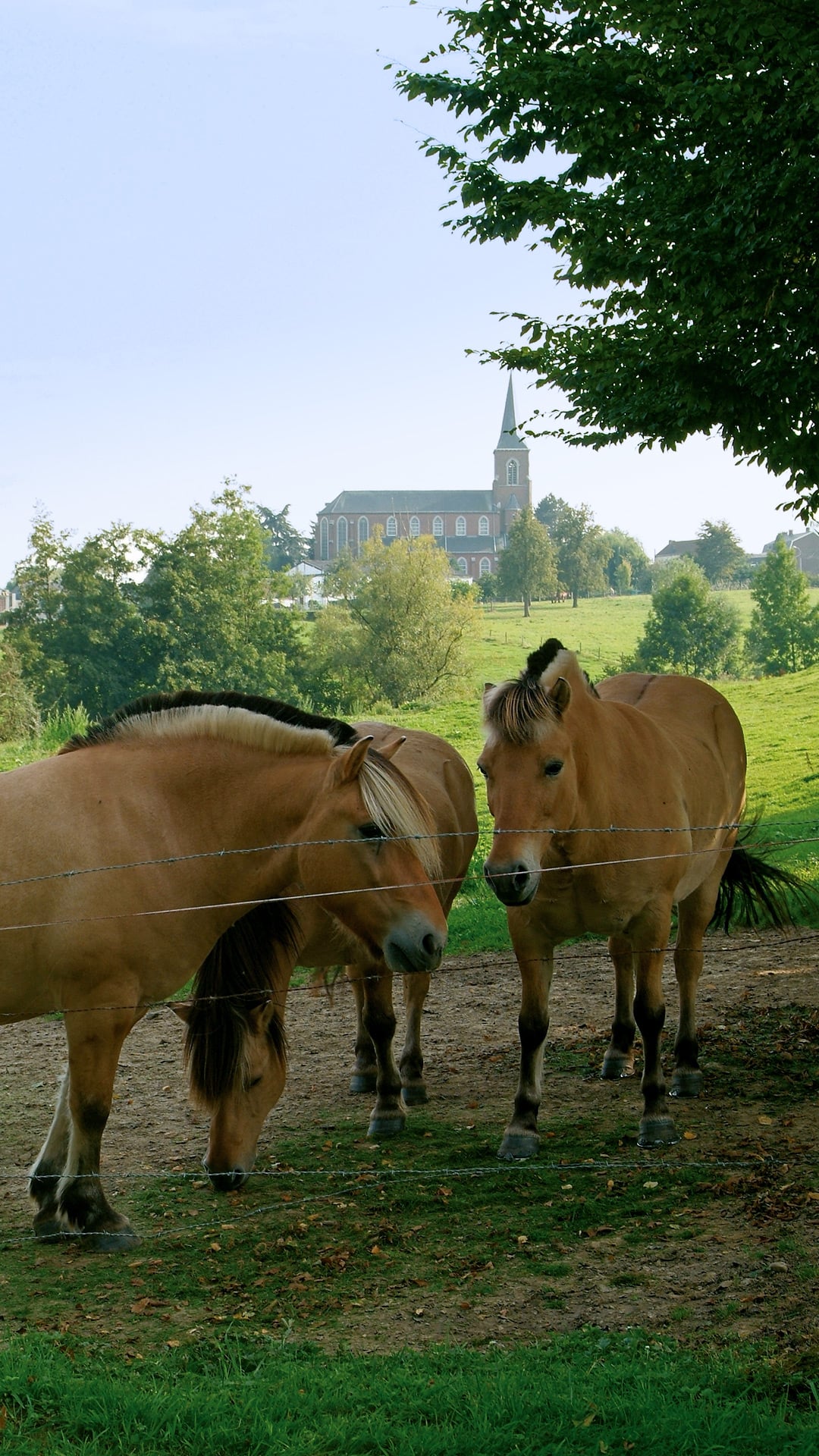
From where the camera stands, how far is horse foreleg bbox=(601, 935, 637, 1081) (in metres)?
6.46

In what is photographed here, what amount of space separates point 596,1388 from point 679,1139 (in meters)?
2.37

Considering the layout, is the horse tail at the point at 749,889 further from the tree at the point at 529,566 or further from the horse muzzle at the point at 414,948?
the tree at the point at 529,566

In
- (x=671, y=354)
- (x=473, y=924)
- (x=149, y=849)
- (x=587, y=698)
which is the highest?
(x=671, y=354)

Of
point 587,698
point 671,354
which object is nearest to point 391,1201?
point 587,698

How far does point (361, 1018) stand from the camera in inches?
258

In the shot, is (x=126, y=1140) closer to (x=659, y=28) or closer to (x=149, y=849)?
(x=149, y=849)

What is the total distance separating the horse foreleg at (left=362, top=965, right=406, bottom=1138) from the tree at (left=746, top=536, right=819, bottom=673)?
5519cm

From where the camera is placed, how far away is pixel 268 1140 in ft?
18.6

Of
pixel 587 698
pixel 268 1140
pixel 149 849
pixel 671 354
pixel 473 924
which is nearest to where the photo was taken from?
pixel 149 849

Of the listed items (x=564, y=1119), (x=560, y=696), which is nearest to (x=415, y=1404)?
(x=560, y=696)

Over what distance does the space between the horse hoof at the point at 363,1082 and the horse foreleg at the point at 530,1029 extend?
135cm

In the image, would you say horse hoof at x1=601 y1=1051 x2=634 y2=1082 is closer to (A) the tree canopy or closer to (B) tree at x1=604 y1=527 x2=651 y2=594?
(A) the tree canopy

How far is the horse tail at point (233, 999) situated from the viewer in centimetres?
482

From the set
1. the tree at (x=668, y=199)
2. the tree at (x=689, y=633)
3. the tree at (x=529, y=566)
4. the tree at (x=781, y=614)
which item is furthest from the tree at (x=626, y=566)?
the tree at (x=668, y=199)
